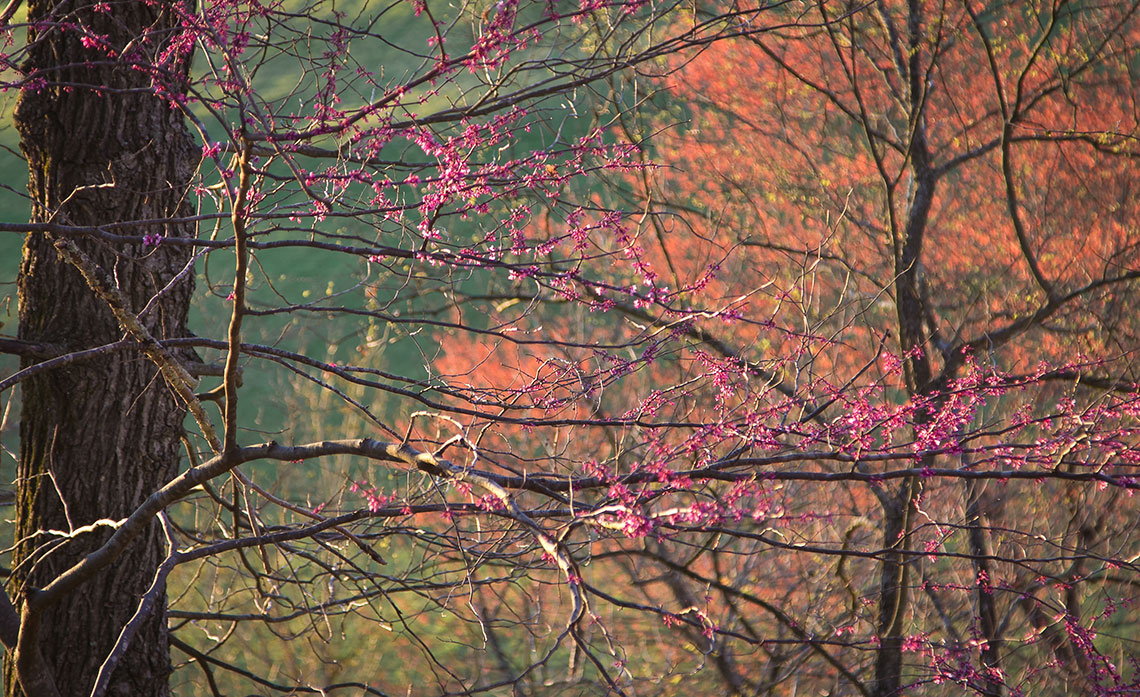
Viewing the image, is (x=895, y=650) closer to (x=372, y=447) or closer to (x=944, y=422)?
(x=944, y=422)

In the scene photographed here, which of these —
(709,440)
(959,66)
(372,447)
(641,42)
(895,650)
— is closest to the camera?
(372,447)

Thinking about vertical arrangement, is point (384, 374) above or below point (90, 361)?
below

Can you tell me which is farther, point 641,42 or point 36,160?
point 641,42

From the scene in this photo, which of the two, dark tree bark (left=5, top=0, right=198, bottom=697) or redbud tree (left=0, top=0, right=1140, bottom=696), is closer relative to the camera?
redbud tree (left=0, top=0, right=1140, bottom=696)

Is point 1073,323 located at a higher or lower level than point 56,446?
higher

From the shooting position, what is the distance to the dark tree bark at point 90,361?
4020 mm

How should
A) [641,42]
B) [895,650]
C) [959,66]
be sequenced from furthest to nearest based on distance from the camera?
[641,42] < [959,66] < [895,650]

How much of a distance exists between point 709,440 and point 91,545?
104 inches

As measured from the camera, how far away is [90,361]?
405cm

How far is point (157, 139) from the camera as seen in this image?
4.19m

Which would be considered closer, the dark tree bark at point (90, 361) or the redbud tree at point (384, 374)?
the redbud tree at point (384, 374)

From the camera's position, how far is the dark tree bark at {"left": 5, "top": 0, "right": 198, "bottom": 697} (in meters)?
4.02

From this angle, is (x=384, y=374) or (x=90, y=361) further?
(x=90, y=361)

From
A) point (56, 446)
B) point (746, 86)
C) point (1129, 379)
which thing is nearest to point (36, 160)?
point (56, 446)
